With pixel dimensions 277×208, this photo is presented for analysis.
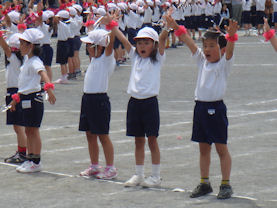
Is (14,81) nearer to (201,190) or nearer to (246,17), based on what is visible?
(201,190)

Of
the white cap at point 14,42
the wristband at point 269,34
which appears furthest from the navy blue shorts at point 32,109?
the wristband at point 269,34

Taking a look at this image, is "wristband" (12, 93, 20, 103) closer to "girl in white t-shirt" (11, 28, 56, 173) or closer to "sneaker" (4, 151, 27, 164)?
"girl in white t-shirt" (11, 28, 56, 173)

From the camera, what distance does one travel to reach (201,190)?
28.2 feet

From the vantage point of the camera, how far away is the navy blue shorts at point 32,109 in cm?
1025

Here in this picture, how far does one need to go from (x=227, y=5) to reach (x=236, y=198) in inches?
1187

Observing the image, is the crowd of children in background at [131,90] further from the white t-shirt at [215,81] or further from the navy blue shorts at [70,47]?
the navy blue shorts at [70,47]

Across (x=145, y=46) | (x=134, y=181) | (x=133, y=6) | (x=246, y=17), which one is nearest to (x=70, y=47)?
(x=133, y=6)

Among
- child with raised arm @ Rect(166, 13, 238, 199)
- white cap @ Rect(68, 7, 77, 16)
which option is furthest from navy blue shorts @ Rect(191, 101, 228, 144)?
white cap @ Rect(68, 7, 77, 16)

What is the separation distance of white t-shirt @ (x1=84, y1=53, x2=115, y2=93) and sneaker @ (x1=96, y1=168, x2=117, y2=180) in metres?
1.03

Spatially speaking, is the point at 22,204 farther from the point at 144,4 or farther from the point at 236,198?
the point at 144,4

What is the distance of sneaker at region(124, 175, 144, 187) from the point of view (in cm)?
923

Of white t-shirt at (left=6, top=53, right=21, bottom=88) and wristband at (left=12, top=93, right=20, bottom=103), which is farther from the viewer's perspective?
white t-shirt at (left=6, top=53, right=21, bottom=88)

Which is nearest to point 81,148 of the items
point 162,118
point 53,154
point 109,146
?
point 53,154

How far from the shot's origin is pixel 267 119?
1427cm
